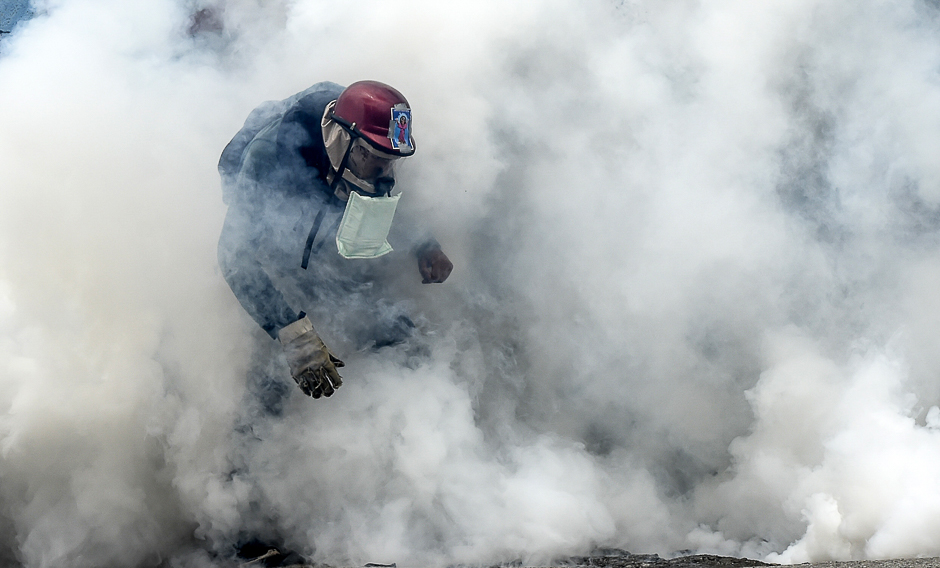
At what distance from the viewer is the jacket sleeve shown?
9.18 feet

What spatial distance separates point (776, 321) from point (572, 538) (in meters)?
1.58

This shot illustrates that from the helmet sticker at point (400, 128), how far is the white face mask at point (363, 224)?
0.23 metres

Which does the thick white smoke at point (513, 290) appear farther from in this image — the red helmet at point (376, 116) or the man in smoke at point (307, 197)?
the red helmet at point (376, 116)

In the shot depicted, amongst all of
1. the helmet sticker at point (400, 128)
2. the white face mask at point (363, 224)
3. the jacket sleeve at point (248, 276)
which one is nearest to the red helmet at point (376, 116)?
the helmet sticker at point (400, 128)

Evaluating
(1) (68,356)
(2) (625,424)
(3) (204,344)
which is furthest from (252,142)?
(2) (625,424)

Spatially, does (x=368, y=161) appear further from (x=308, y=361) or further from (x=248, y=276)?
(x=308, y=361)

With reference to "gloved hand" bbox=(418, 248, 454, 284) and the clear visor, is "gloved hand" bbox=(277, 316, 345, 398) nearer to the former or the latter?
the clear visor

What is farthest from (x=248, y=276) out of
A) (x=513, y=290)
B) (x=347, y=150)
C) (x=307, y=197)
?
(x=513, y=290)

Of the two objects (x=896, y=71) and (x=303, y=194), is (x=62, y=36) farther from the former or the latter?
(x=896, y=71)

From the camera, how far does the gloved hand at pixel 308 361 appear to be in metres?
2.73

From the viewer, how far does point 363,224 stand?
2.89m

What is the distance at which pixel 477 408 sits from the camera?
356cm

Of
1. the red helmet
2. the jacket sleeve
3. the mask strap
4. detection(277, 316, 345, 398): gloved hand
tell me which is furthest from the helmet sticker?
detection(277, 316, 345, 398): gloved hand

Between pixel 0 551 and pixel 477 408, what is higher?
pixel 477 408
